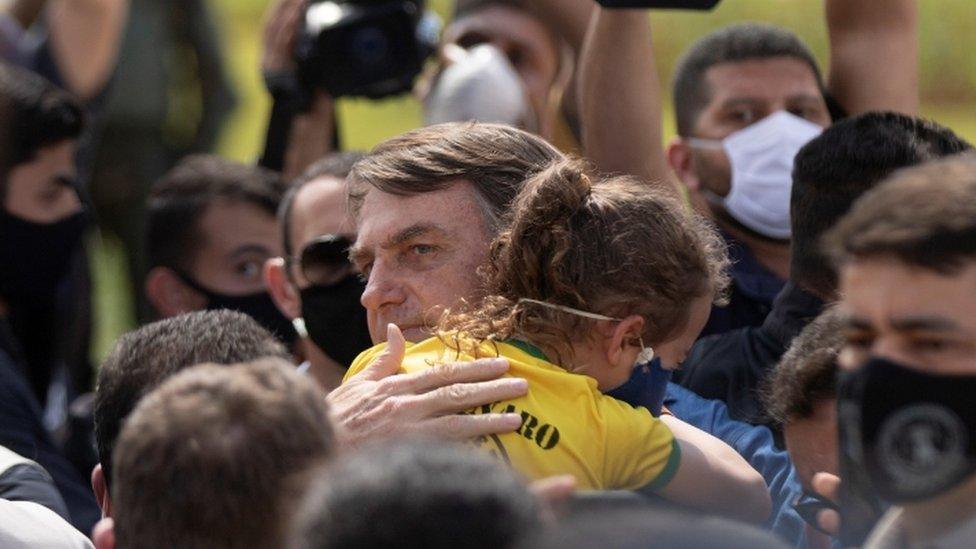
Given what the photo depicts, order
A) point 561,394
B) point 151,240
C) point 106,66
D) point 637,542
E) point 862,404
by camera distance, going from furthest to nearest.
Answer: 1. point 106,66
2. point 151,240
3. point 561,394
4. point 862,404
5. point 637,542

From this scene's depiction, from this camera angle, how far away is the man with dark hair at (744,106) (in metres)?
4.00

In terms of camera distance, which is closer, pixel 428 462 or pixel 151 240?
pixel 428 462

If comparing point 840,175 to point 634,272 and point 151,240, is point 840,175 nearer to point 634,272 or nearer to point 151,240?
point 634,272

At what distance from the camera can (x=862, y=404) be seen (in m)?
2.02

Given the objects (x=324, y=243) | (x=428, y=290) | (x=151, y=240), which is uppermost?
(x=428, y=290)

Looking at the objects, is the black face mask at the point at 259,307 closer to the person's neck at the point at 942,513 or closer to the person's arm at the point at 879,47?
the person's arm at the point at 879,47

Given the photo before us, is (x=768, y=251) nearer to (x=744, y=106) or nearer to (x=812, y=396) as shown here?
(x=744, y=106)

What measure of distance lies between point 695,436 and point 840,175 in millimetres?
780

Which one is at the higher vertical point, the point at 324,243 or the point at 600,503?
the point at 600,503

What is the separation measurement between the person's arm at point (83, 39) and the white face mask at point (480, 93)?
1303 millimetres

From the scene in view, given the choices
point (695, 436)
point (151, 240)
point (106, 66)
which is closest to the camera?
point (695, 436)

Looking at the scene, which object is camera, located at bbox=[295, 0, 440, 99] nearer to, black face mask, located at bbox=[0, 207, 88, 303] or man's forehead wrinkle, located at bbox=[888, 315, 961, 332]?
black face mask, located at bbox=[0, 207, 88, 303]

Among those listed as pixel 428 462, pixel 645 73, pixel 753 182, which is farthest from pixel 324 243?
pixel 428 462

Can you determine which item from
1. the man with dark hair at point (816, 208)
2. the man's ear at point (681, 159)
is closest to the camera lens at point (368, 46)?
the man's ear at point (681, 159)
